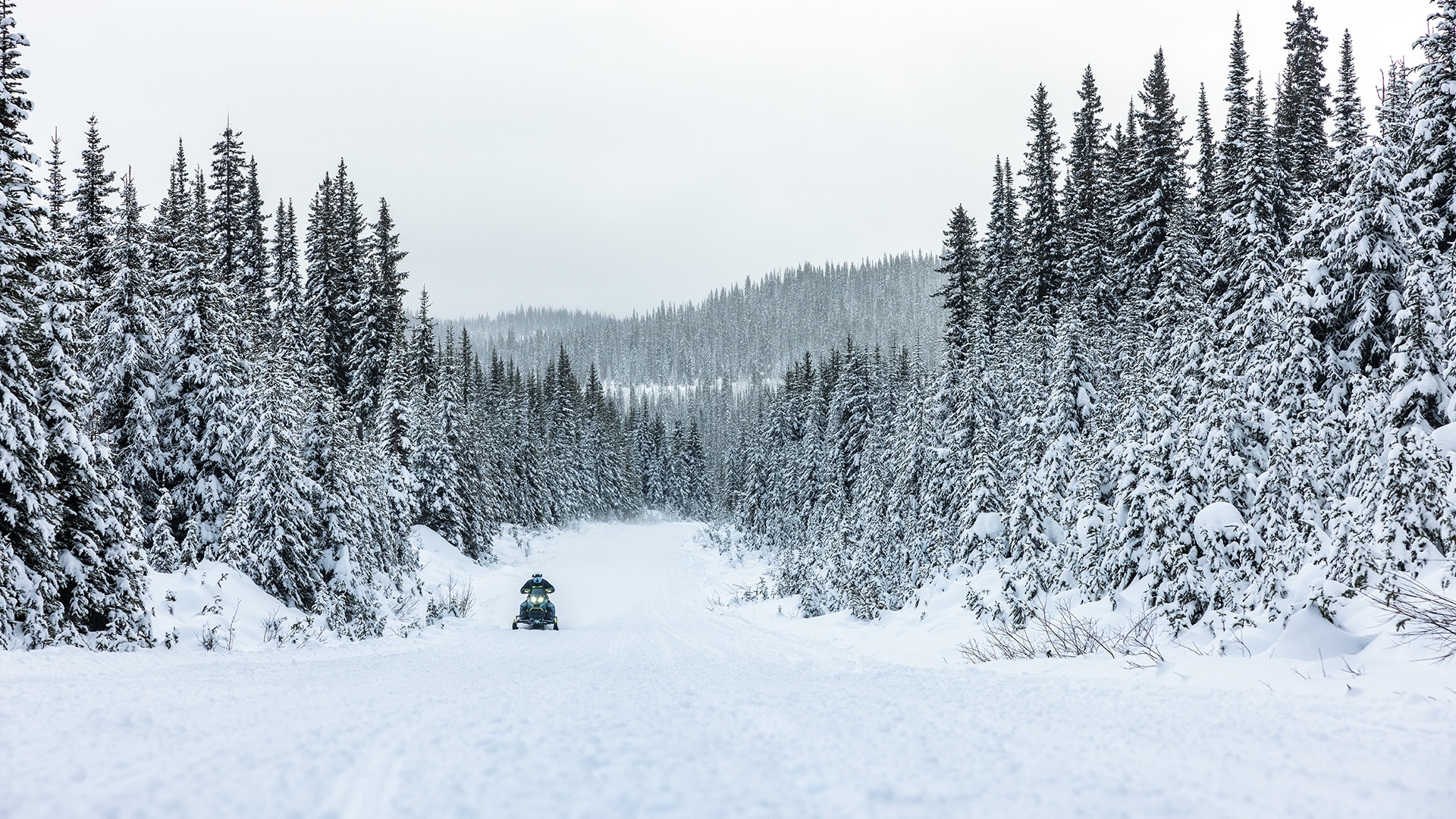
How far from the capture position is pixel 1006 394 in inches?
907

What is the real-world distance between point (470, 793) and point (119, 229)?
67.3ft

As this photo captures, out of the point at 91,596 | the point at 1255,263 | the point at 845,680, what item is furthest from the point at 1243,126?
the point at 91,596

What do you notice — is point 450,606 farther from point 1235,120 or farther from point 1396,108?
point 1235,120

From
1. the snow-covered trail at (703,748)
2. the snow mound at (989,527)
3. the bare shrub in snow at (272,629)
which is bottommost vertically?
the bare shrub in snow at (272,629)

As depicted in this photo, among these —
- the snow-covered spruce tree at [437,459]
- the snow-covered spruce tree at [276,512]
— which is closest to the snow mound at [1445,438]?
the snow-covered spruce tree at [276,512]

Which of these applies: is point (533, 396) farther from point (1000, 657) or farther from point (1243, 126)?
point (1000, 657)

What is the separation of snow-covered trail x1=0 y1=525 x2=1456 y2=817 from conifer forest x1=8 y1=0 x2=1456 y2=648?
3.43m

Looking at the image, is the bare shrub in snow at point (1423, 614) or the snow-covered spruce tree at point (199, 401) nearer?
the bare shrub in snow at point (1423, 614)

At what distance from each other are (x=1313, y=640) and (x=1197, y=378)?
281 inches

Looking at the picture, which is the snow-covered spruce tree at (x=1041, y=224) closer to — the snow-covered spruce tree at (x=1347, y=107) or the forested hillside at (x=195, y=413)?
the snow-covered spruce tree at (x=1347, y=107)

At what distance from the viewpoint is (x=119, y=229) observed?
56.1ft

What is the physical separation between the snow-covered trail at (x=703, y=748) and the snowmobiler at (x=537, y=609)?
40.9 feet

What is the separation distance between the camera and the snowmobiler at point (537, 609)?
1820cm

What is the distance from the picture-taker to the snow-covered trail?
2.60 metres
